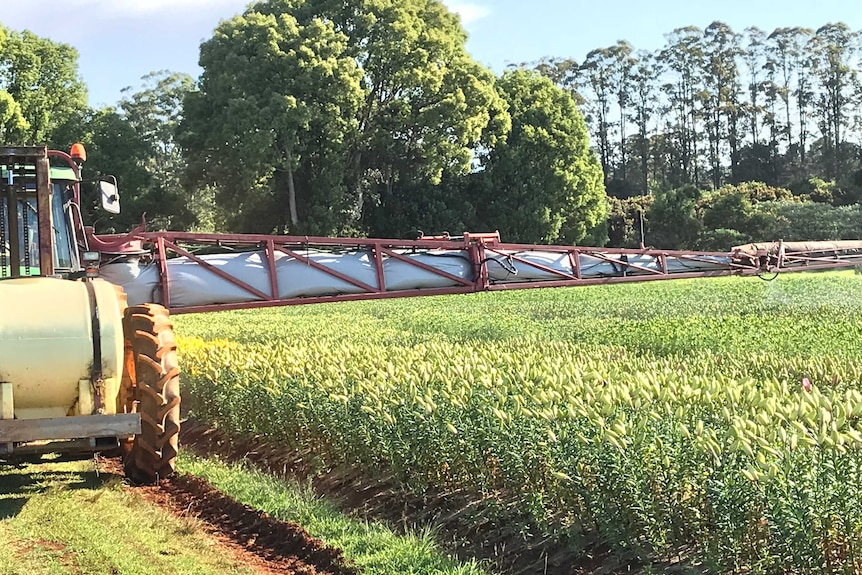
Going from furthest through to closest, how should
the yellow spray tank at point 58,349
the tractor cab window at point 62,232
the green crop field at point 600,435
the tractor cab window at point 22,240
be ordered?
the tractor cab window at point 62,232 < the tractor cab window at point 22,240 < the yellow spray tank at point 58,349 < the green crop field at point 600,435

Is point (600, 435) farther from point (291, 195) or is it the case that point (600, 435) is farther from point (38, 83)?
point (38, 83)

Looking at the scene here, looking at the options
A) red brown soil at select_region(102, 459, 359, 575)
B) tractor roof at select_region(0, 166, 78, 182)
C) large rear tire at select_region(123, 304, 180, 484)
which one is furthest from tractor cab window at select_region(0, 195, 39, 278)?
red brown soil at select_region(102, 459, 359, 575)

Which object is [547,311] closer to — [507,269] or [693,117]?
Answer: [507,269]

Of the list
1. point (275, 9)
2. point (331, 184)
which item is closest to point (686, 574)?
point (331, 184)

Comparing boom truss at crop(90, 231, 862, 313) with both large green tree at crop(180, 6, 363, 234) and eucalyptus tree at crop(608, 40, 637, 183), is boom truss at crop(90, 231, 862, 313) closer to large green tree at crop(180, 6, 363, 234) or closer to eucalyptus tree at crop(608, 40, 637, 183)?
large green tree at crop(180, 6, 363, 234)

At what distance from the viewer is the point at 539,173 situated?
39719mm

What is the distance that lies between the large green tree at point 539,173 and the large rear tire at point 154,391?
32.4 meters

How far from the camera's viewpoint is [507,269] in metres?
10.1

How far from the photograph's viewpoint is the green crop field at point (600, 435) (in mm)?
3814

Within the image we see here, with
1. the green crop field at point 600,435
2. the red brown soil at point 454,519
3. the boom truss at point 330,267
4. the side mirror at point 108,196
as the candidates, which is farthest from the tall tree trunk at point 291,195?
the red brown soil at point 454,519

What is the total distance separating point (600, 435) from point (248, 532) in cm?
265

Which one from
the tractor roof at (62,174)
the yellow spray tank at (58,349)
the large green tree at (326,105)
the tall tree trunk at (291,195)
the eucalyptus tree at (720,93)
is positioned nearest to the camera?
the yellow spray tank at (58,349)

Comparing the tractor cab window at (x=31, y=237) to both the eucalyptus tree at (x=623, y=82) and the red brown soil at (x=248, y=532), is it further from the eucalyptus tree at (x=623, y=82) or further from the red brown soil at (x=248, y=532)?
the eucalyptus tree at (x=623, y=82)

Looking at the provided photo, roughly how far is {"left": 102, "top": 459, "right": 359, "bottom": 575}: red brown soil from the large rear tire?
29 cm
